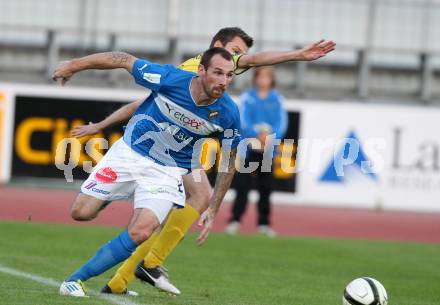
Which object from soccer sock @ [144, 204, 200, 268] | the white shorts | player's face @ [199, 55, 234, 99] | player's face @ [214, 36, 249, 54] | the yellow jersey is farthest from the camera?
player's face @ [214, 36, 249, 54]

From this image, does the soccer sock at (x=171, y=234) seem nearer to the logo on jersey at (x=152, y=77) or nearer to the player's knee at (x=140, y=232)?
the player's knee at (x=140, y=232)

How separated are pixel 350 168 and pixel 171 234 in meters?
11.6

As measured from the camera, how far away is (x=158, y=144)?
855cm

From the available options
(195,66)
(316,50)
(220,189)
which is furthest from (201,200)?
(316,50)

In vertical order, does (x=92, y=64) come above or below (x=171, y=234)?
above

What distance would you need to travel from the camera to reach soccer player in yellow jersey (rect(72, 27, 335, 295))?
837cm

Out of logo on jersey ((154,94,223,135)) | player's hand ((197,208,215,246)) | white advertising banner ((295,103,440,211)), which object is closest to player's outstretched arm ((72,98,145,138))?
logo on jersey ((154,94,223,135))

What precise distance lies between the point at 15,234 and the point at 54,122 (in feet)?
20.2

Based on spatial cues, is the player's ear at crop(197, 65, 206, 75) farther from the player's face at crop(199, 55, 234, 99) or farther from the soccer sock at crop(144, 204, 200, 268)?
the soccer sock at crop(144, 204, 200, 268)

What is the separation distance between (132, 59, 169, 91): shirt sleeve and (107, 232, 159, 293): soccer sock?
1284 millimetres

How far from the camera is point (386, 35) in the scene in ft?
79.3

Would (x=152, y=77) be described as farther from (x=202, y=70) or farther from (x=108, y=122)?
(x=108, y=122)

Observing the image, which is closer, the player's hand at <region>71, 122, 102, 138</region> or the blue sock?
the blue sock

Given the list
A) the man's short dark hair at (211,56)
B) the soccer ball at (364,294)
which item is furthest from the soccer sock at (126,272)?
the soccer ball at (364,294)
